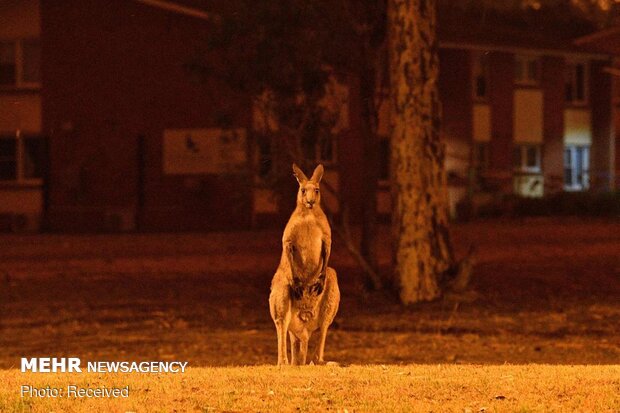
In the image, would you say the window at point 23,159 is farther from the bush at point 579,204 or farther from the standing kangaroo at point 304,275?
the standing kangaroo at point 304,275

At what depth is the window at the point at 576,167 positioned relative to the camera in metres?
44.2

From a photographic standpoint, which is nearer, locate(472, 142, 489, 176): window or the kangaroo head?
the kangaroo head

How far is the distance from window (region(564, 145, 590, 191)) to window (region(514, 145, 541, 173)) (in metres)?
1.78

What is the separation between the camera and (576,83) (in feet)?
144

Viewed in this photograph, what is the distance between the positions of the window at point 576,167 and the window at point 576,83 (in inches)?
73.9

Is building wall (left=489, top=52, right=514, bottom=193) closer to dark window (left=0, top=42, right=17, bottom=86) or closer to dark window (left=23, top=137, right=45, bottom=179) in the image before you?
dark window (left=23, top=137, right=45, bottom=179)

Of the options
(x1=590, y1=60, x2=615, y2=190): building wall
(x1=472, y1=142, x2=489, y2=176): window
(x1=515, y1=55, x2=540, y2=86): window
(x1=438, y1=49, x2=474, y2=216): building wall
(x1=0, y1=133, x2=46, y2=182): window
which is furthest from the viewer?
(x1=590, y1=60, x2=615, y2=190): building wall

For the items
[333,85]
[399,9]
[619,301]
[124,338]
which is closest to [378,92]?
[333,85]

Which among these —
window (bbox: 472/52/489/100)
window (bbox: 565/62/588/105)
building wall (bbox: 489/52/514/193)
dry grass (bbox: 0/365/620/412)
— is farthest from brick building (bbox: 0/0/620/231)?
dry grass (bbox: 0/365/620/412)

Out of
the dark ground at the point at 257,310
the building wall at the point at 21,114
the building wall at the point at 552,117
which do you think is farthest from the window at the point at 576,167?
the building wall at the point at 21,114

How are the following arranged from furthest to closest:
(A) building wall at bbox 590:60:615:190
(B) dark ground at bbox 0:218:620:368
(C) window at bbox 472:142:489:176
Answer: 1. (A) building wall at bbox 590:60:615:190
2. (C) window at bbox 472:142:489:176
3. (B) dark ground at bbox 0:218:620:368

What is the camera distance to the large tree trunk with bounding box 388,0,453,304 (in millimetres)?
16844

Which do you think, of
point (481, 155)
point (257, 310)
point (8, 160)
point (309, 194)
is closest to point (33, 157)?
point (8, 160)

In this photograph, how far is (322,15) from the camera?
1806cm
